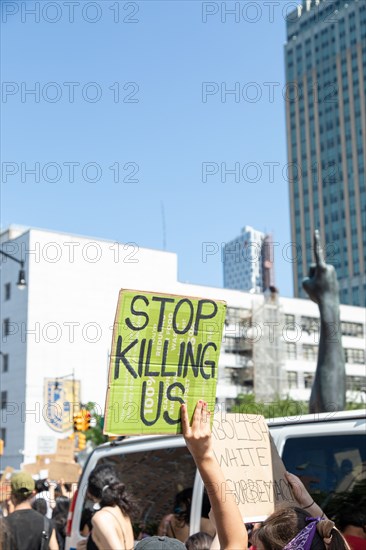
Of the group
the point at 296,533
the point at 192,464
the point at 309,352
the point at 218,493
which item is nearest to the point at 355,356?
the point at 309,352

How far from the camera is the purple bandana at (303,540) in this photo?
2.58m

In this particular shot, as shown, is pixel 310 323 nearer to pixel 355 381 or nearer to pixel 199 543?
pixel 355 381

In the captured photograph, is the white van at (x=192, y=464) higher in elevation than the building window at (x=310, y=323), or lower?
lower

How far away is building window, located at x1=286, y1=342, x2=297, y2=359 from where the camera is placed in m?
70.1

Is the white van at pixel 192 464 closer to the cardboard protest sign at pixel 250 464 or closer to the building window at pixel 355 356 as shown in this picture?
the cardboard protest sign at pixel 250 464

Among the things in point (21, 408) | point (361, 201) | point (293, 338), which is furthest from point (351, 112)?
point (21, 408)

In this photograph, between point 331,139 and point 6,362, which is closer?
point 6,362

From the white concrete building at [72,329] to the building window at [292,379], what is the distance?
51cm

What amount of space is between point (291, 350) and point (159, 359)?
67670 mm

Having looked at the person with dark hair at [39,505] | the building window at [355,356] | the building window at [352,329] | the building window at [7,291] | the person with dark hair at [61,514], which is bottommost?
the person with dark hair at [61,514]

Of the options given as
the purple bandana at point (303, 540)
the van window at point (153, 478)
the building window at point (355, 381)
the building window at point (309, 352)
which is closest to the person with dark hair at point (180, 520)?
the van window at point (153, 478)

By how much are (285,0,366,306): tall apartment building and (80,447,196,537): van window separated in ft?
364

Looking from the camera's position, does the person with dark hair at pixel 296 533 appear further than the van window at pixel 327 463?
No

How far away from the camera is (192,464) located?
7.24 metres
